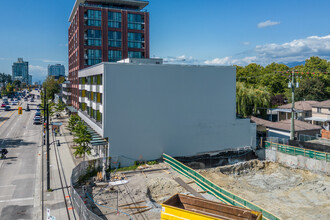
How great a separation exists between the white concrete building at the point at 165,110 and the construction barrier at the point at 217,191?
12.0ft

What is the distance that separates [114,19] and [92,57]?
1179cm

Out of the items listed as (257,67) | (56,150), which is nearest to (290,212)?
(56,150)

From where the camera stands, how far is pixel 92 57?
6450 centimetres

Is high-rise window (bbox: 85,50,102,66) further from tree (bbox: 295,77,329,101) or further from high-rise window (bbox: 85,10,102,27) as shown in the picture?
tree (bbox: 295,77,329,101)

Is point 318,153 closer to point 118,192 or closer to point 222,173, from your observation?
point 222,173

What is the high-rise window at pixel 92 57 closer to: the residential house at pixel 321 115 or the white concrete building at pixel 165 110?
the white concrete building at pixel 165 110

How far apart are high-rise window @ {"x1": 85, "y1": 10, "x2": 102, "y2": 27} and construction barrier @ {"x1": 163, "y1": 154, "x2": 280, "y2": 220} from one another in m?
46.0

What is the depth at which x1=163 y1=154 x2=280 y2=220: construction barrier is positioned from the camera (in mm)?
15962

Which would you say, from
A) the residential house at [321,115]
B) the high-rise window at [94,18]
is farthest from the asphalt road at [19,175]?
the residential house at [321,115]

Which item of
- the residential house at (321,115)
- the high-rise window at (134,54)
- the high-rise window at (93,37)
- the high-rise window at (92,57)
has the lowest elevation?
the residential house at (321,115)

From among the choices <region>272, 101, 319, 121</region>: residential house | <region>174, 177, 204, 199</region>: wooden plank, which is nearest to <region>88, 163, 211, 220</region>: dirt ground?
<region>174, 177, 204, 199</region>: wooden plank

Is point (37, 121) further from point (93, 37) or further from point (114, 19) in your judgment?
point (114, 19)

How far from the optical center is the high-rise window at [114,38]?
220 feet

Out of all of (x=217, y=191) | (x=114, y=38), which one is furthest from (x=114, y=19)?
(x=217, y=191)
